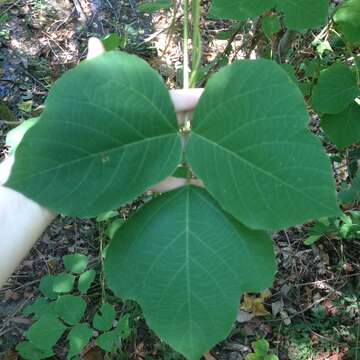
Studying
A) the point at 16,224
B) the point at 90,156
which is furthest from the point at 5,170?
the point at 90,156

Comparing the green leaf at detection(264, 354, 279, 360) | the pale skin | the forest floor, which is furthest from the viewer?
the forest floor

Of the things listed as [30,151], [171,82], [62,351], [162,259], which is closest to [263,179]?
[162,259]

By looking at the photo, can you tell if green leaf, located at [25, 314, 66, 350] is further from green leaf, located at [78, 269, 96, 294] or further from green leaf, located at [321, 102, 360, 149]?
green leaf, located at [321, 102, 360, 149]

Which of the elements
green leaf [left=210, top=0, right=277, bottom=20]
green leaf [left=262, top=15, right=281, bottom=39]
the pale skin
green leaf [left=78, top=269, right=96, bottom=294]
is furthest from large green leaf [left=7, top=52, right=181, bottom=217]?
green leaf [left=78, top=269, right=96, bottom=294]

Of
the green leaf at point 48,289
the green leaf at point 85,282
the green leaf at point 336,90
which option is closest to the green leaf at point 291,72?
the green leaf at point 336,90

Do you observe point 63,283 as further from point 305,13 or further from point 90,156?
point 305,13

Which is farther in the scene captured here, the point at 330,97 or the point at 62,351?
the point at 62,351

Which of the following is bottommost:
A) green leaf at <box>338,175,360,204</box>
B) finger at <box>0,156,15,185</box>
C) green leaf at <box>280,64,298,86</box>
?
green leaf at <box>338,175,360,204</box>

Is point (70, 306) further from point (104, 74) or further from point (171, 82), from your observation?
point (171, 82)
